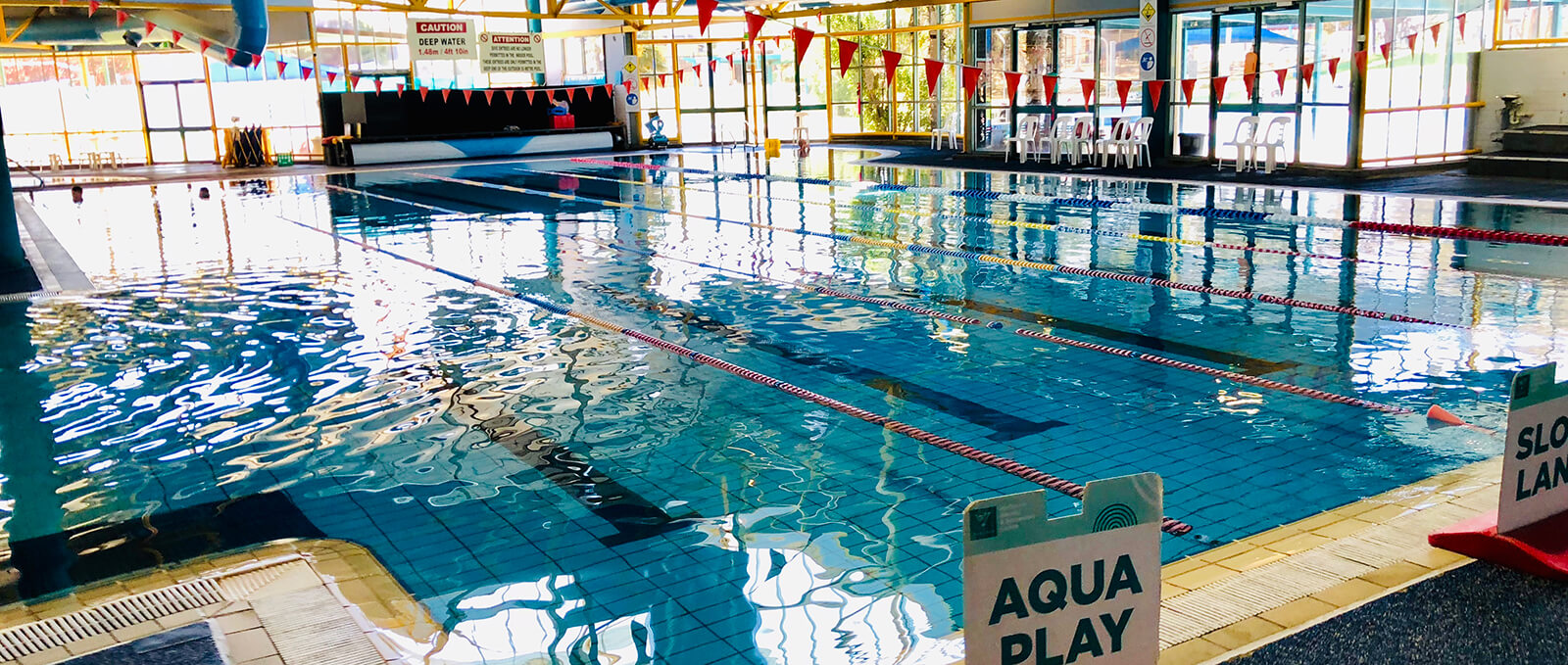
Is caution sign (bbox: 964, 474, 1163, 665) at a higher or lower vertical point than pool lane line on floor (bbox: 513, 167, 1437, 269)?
higher

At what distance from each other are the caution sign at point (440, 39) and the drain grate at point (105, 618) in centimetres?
2022

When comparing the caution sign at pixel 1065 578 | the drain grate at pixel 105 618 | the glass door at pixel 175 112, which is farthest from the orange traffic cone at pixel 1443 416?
the glass door at pixel 175 112

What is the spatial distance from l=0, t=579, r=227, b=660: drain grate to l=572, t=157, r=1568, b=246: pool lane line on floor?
9064mm

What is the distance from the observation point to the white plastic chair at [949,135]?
21750 millimetres

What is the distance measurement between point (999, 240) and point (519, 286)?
405 cm

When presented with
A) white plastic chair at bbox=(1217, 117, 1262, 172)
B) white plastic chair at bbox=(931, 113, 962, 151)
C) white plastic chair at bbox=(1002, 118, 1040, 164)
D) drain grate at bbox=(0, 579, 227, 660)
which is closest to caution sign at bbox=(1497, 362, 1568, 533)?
drain grate at bbox=(0, 579, 227, 660)

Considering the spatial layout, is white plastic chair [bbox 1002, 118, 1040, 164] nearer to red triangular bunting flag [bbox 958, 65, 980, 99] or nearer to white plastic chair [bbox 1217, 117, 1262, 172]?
red triangular bunting flag [bbox 958, 65, 980, 99]

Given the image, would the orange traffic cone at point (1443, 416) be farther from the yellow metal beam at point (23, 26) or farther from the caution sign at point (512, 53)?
the yellow metal beam at point (23, 26)

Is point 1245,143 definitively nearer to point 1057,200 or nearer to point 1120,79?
point 1120,79

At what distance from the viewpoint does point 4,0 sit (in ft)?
55.2

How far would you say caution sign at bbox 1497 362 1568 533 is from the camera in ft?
9.75

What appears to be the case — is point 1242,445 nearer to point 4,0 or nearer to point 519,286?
point 519,286

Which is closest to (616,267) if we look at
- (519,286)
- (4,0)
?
(519,286)

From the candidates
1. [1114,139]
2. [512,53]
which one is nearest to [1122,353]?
[1114,139]
